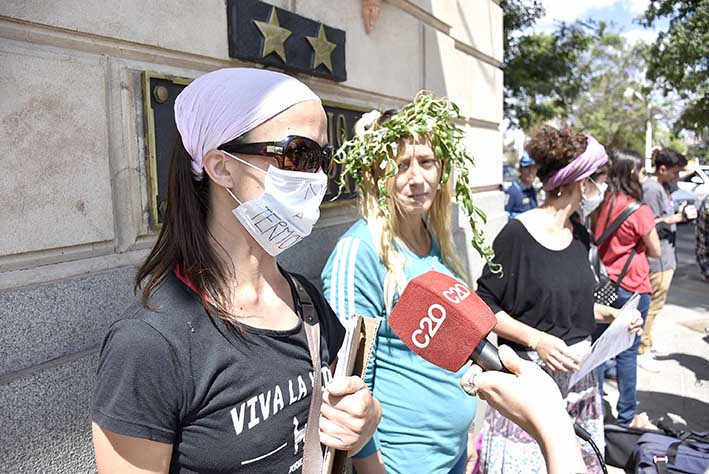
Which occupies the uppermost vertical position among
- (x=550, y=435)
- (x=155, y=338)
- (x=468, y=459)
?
(x=155, y=338)

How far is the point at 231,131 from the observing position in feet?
4.36

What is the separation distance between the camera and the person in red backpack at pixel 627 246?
420cm

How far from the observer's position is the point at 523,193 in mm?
7988

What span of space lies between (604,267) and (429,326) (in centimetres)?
336

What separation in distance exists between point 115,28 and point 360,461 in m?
1.61

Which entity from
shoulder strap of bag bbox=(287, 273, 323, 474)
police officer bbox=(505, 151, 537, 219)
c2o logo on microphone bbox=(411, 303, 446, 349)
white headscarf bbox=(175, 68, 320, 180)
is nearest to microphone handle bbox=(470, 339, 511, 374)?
c2o logo on microphone bbox=(411, 303, 446, 349)

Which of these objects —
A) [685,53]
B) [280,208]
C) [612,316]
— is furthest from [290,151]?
[685,53]

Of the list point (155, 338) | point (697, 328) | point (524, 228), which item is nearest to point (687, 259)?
point (697, 328)

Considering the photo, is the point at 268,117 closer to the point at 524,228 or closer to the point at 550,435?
the point at 550,435

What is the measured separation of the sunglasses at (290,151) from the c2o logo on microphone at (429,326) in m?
0.50

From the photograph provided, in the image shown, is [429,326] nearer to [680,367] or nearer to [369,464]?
[369,464]

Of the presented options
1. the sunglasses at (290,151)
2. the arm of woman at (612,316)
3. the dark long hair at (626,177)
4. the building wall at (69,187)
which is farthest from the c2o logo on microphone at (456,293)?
the dark long hair at (626,177)

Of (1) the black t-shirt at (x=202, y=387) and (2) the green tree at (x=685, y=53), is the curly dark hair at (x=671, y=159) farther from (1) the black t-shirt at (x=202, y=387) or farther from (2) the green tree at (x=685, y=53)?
(2) the green tree at (x=685, y=53)

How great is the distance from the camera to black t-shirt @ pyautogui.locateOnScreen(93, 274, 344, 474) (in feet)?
3.68
